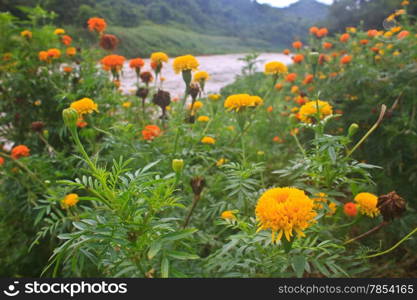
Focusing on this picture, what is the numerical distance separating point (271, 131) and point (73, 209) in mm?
2026

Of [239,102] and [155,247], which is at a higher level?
[239,102]

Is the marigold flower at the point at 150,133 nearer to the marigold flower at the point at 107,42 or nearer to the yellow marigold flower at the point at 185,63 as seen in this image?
the yellow marigold flower at the point at 185,63

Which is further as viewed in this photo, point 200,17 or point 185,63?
point 200,17

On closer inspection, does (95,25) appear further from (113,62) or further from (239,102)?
(239,102)

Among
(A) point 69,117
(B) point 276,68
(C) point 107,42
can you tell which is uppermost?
(C) point 107,42

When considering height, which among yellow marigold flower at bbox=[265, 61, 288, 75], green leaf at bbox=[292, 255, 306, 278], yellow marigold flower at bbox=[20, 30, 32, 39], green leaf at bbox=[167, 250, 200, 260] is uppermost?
yellow marigold flower at bbox=[20, 30, 32, 39]

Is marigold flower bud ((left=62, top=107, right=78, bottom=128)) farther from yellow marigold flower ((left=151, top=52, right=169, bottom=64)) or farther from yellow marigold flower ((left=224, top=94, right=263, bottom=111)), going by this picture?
yellow marigold flower ((left=151, top=52, right=169, bottom=64))

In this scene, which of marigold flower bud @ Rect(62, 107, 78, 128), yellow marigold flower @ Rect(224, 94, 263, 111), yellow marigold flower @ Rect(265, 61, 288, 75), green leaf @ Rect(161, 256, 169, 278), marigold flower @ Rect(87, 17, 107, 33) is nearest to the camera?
green leaf @ Rect(161, 256, 169, 278)

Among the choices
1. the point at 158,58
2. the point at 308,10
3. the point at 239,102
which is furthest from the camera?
the point at 308,10

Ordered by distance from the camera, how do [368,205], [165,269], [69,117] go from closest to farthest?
[165,269] < [69,117] < [368,205]

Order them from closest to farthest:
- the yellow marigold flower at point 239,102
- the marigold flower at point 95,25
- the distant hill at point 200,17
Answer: the yellow marigold flower at point 239,102 < the marigold flower at point 95,25 < the distant hill at point 200,17

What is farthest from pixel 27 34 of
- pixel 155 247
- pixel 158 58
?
pixel 155 247

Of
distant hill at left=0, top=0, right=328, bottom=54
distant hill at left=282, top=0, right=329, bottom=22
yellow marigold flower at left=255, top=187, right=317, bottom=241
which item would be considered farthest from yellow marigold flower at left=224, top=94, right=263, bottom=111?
distant hill at left=282, top=0, right=329, bottom=22

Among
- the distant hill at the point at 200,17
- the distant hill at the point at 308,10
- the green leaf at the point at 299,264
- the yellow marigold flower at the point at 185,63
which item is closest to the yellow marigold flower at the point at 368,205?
the green leaf at the point at 299,264
